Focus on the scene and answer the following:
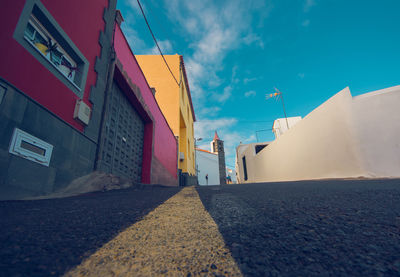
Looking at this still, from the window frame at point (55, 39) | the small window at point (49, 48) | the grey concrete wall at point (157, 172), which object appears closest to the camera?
the window frame at point (55, 39)

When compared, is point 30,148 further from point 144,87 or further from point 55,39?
point 144,87

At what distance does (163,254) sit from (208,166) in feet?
94.9

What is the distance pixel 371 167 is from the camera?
5500 mm

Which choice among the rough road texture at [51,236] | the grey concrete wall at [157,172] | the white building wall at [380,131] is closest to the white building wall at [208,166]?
the grey concrete wall at [157,172]

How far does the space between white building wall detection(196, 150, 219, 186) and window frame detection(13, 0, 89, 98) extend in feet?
85.0

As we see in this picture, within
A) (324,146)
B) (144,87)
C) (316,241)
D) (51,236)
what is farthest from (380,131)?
(51,236)

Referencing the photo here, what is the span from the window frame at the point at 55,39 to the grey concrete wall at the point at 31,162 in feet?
1.86

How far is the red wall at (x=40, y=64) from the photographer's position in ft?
6.00

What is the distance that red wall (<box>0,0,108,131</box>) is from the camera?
183 centimetres

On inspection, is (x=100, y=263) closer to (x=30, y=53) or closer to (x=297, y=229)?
(x=297, y=229)

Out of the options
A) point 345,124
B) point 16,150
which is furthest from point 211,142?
point 16,150

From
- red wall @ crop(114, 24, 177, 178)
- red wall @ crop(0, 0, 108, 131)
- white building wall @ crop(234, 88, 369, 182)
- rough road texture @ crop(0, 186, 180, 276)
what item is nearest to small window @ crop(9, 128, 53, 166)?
red wall @ crop(0, 0, 108, 131)

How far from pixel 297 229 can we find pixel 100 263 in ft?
2.79

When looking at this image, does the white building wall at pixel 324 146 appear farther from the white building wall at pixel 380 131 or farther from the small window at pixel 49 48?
the small window at pixel 49 48
